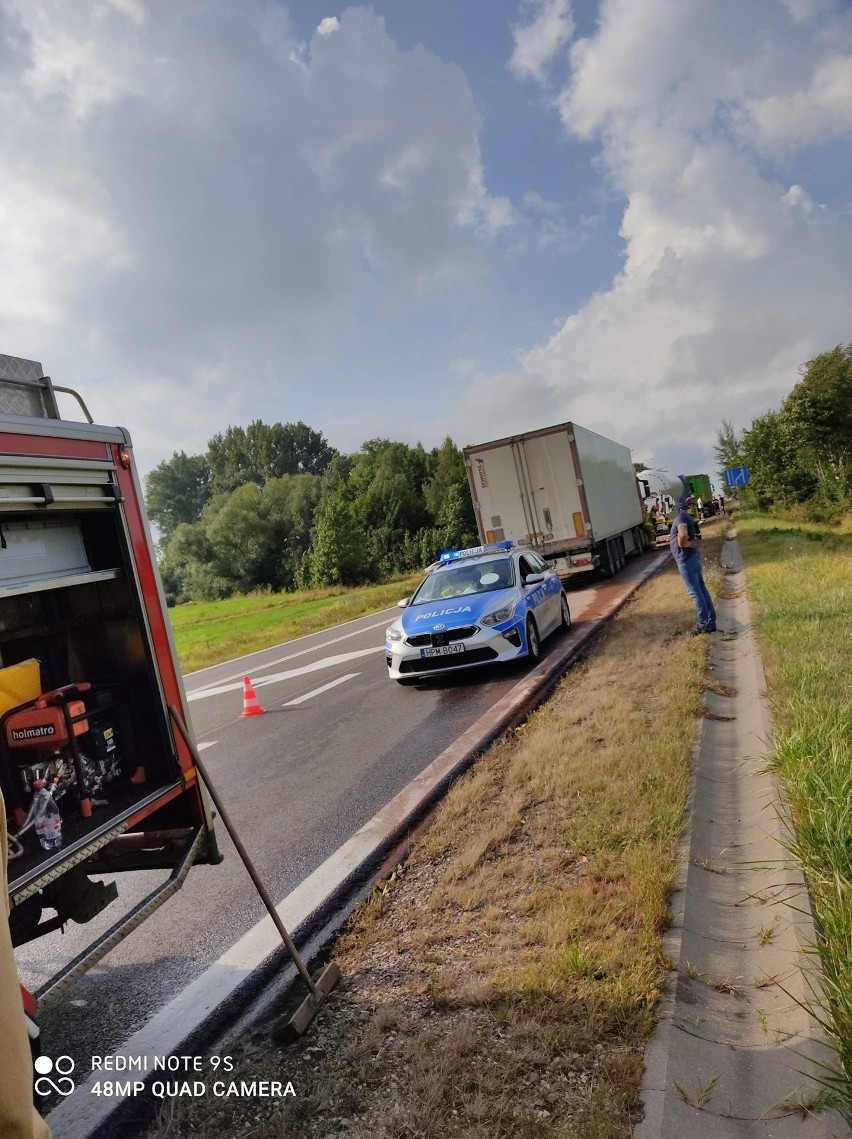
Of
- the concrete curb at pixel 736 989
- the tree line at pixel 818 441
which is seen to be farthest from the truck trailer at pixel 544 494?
the tree line at pixel 818 441

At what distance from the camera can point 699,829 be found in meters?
4.87

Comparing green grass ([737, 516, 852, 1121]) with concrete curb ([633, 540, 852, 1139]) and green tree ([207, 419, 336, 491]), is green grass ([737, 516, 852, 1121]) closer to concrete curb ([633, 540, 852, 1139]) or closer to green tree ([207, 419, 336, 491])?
concrete curb ([633, 540, 852, 1139])

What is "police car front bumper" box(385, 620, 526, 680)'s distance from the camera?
34.5ft

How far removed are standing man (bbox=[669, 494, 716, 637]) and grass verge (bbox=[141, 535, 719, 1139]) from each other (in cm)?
524

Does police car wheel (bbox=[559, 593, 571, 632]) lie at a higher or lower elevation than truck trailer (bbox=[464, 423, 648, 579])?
lower

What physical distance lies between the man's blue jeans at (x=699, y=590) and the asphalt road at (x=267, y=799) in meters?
2.16

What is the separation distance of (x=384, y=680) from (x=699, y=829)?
7.52 meters

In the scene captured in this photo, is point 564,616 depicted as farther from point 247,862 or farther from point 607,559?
point 247,862

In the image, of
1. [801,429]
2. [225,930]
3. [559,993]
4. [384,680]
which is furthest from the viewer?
[801,429]

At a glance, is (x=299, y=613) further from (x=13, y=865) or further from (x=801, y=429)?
(x=13, y=865)

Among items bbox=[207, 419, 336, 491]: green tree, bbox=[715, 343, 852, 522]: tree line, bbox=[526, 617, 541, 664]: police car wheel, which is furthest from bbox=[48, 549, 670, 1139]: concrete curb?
bbox=[207, 419, 336, 491]: green tree

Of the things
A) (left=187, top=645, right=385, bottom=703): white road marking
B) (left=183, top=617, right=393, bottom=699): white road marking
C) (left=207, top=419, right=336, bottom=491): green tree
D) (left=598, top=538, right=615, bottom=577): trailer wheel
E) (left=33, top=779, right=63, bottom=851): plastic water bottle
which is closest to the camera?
(left=33, top=779, right=63, bottom=851): plastic water bottle

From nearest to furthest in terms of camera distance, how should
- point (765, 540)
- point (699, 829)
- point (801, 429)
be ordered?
1. point (699, 829)
2. point (765, 540)
3. point (801, 429)

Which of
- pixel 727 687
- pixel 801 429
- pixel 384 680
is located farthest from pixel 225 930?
pixel 801 429
